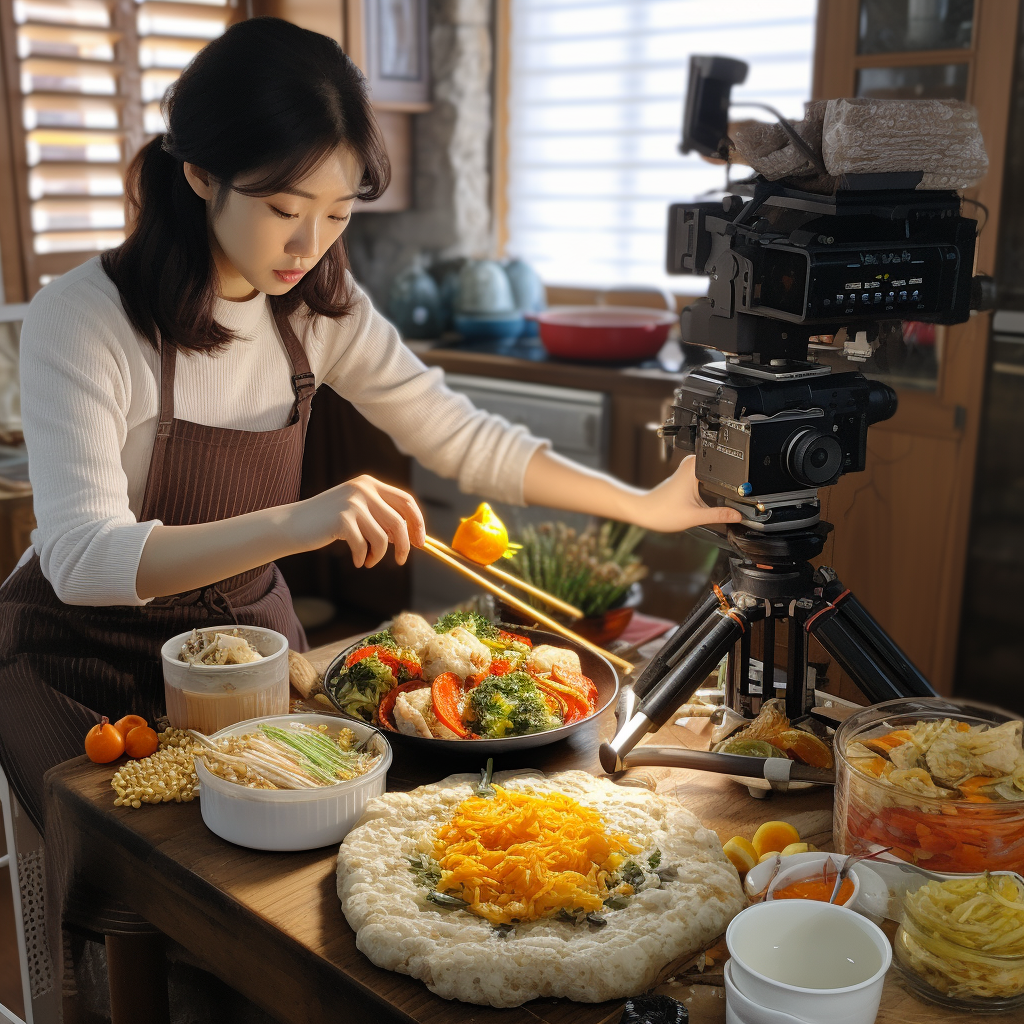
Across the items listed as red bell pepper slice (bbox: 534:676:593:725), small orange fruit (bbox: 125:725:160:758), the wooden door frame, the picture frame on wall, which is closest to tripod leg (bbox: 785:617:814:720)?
red bell pepper slice (bbox: 534:676:593:725)

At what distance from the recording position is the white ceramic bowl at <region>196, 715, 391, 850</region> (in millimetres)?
982

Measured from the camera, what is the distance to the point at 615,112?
378 centimetres

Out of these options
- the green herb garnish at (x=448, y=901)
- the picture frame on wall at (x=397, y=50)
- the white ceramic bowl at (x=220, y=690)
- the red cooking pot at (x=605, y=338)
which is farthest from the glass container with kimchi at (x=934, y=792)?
the picture frame on wall at (x=397, y=50)

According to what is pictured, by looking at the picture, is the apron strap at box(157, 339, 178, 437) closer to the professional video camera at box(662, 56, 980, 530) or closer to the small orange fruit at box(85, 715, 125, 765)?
the small orange fruit at box(85, 715, 125, 765)

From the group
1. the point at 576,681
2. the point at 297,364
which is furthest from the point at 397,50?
the point at 576,681

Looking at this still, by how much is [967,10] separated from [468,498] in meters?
1.92

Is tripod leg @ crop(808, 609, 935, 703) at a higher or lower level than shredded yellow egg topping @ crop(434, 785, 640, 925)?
higher

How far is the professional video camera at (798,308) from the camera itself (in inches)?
39.8

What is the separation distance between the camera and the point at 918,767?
0.94 m

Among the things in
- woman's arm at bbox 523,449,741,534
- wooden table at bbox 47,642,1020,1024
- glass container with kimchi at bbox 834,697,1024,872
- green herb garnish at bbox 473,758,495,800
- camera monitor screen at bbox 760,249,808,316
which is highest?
camera monitor screen at bbox 760,249,808,316

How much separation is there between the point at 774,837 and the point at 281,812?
0.46 metres

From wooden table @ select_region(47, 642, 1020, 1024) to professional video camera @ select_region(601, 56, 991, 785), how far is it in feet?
0.18

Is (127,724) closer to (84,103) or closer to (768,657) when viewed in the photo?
(768,657)

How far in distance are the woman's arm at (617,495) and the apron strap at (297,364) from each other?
353mm
